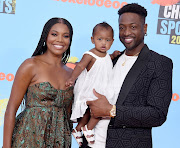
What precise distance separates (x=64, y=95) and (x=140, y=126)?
1.83 feet

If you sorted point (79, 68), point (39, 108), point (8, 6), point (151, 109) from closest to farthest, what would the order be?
point (151, 109) < point (39, 108) < point (79, 68) < point (8, 6)

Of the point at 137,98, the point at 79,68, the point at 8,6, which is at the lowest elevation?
the point at 137,98

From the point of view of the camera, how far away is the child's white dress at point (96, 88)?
2197 mm

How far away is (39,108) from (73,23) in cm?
179

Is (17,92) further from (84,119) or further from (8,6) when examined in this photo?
(8,6)

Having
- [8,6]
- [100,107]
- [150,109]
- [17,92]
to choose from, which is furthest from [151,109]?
[8,6]

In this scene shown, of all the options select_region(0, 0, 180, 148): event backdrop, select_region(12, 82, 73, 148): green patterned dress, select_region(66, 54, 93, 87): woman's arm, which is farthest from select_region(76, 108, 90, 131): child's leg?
select_region(0, 0, 180, 148): event backdrop

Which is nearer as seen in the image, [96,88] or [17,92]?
[17,92]

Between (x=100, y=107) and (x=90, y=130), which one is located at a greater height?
(x=100, y=107)

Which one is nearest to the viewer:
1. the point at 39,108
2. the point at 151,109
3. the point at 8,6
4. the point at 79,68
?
the point at 151,109

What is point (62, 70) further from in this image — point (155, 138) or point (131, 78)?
point (155, 138)

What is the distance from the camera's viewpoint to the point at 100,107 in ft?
6.79

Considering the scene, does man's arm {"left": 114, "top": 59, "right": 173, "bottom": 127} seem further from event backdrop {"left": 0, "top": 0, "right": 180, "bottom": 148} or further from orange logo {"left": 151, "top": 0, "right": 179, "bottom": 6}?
orange logo {"left": 151, "top": 0, "right": 179, "bottom": 6}

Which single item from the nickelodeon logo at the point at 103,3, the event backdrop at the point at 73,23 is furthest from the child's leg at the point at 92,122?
the nickelodeon logo at the point at 103,3
